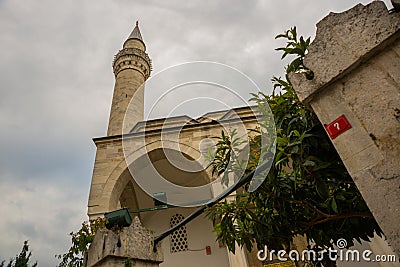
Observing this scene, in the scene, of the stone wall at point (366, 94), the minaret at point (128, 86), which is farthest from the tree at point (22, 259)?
the stone wall at point (366, 94)

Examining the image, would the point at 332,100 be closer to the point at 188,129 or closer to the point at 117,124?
the point at 188,129

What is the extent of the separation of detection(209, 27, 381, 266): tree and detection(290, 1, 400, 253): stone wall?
0.54 feet

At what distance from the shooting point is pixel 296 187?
2.81 meters

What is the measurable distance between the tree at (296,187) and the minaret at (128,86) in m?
10.3

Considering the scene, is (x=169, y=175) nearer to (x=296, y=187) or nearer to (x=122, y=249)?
(x=296, y=187)

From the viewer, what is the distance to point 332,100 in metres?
1.60

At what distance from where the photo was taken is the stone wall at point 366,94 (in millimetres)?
1356

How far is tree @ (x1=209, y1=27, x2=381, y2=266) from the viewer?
2166 mm

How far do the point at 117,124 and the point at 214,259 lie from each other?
303 inches

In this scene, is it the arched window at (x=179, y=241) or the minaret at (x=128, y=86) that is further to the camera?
the minaret at (x=128, y=86)

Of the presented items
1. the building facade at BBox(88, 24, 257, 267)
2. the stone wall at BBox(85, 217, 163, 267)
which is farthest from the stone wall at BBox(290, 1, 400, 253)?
the building facade at BBox(88, 24, 257, 267)

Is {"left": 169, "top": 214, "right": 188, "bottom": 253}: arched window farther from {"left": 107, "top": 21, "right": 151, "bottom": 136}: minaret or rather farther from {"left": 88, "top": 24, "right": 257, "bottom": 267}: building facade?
{"left": 107, "top": 21, "right": 151, "bottom": 136}: minaret

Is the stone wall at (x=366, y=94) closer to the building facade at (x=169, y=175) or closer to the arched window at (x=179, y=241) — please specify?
the building facade at (x=169, y=175)

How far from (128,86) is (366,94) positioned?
14.7 metres
